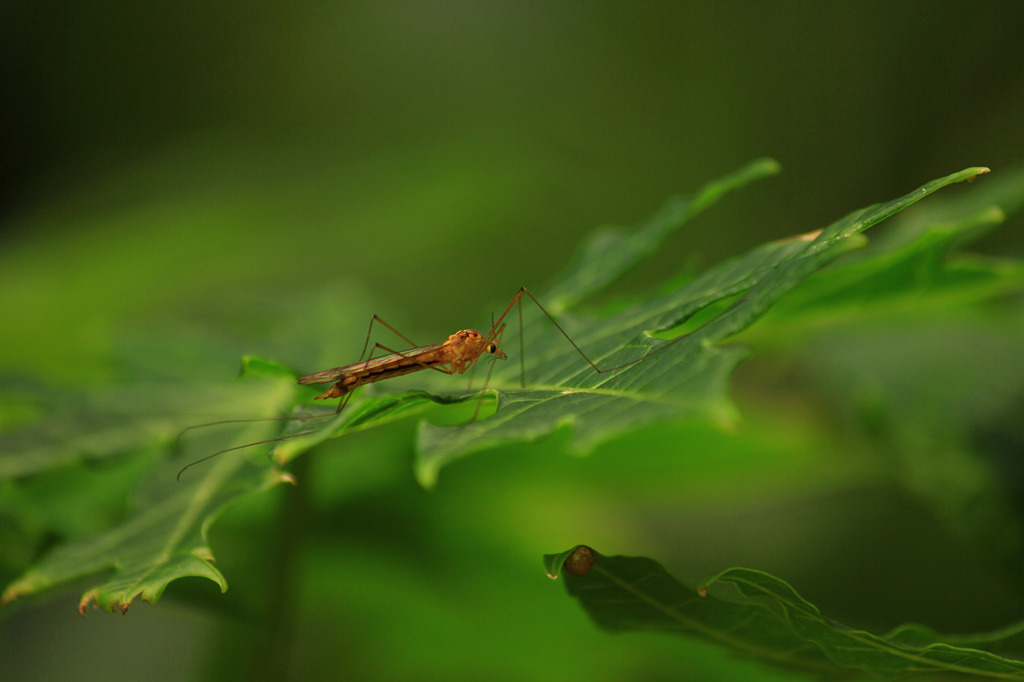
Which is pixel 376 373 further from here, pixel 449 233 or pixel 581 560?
pixel 449 233

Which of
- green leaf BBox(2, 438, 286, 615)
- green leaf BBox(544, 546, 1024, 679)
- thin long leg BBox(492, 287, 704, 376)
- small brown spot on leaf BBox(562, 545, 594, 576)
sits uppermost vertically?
thin long leg BBox(492, 287, 704, 376)

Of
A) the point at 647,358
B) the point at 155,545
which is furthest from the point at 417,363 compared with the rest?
the point at 647,358

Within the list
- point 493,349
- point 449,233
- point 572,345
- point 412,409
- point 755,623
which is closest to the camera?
point 755,623

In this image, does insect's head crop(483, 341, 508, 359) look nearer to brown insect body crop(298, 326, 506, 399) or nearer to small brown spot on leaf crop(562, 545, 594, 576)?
brown insect body crop(298, 326, 506, 399)

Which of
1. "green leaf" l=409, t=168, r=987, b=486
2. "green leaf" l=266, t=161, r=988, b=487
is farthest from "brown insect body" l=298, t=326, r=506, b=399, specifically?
"green leaf" l=409, t=168, r=987, b=486

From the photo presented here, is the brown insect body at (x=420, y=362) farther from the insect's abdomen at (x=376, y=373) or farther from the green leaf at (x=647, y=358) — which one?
the green leaf at (x=647, y=358)

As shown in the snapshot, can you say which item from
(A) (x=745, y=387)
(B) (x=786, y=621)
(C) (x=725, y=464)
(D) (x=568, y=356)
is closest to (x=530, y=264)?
(A) (x=745, y=387)
